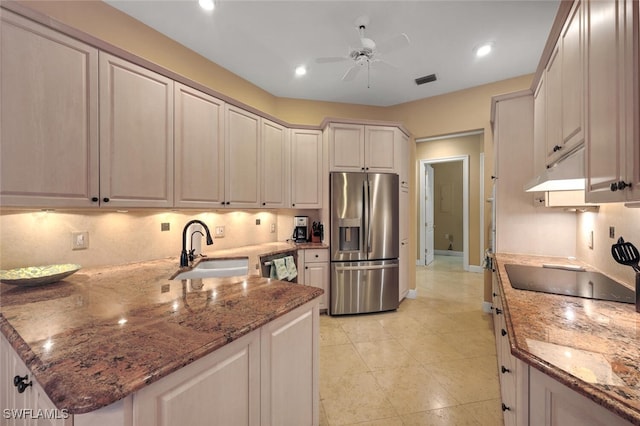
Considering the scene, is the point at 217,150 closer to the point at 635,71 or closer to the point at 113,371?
the point at 113,371

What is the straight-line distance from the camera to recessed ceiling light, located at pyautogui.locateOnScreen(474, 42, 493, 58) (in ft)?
8.25

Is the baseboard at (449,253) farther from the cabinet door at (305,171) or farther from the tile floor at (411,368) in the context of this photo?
the cabinet door at (305,171)

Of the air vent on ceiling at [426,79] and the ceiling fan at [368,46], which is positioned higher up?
the air vent on ceiling at [426,79]

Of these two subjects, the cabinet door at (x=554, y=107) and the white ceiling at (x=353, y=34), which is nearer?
the cabinet door at (x=554, y=107)

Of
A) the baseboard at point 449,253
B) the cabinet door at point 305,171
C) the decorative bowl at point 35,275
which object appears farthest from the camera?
the baseboard at point 449,253

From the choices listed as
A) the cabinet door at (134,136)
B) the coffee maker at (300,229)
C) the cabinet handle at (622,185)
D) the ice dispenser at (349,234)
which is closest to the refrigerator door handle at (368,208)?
the ice dispenser at (349,234)

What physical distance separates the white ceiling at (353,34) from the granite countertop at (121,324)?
221 centimetres

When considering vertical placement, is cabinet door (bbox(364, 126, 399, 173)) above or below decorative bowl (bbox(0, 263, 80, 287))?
above

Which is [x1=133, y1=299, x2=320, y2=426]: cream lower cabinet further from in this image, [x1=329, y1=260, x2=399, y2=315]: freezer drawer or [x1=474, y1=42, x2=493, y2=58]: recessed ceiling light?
[x1=474, y1=42, x2=493, y2=58]: recessed ceiling light

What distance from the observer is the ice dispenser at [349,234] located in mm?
3197

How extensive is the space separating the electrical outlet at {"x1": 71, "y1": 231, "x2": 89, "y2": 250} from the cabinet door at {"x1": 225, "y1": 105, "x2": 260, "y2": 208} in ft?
3.50

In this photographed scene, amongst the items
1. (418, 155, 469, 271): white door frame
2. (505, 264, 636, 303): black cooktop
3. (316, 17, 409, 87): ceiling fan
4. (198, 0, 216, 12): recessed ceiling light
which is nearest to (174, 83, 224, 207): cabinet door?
(198, 0, 216, 12): recessed ceiling light

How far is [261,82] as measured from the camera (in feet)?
10.7

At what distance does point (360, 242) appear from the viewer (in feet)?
10.5
